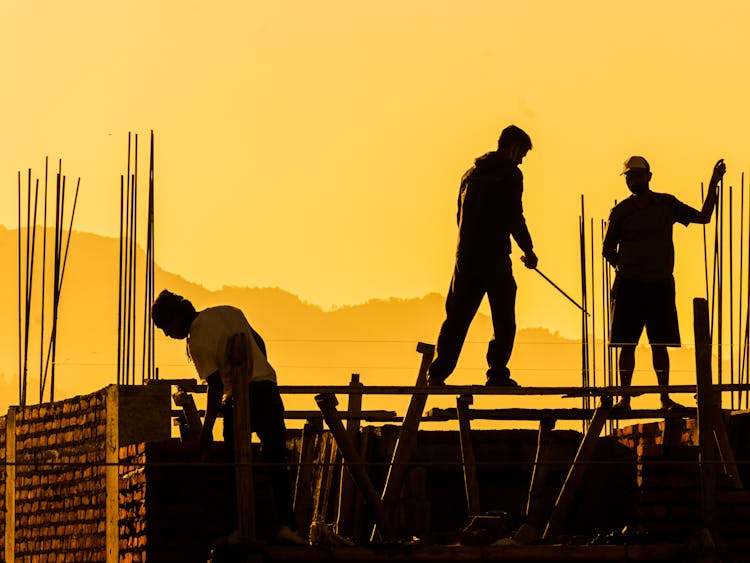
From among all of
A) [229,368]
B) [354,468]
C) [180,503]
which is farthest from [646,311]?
[229,368]

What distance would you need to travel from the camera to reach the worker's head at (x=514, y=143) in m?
17.4

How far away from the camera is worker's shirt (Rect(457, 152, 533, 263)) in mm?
17500

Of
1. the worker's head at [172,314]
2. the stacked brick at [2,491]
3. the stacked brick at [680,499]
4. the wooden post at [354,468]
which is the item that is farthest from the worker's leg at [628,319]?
the stacked brick at [2,491]

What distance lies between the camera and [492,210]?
1748 cm

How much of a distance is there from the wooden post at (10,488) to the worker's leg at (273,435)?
6.04 metres

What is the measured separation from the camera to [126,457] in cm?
1680

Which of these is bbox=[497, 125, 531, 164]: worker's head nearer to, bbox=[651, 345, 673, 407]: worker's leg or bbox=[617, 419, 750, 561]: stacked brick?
bbox=[651, 345, 673, 407]: worker's leg

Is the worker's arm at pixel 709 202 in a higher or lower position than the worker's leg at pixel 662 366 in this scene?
higher

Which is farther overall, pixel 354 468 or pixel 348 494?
pixel 348 494

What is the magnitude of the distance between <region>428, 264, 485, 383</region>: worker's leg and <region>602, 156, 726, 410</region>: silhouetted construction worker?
1064 mm

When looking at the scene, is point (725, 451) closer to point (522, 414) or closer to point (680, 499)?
point (680, 499)

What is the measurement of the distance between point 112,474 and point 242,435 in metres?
3.38

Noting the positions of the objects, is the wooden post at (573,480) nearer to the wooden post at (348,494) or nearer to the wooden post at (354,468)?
the wooden post at (354,468)

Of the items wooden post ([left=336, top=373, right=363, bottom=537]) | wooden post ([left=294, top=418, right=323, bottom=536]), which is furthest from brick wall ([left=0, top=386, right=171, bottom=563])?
wooden post ([left=336, top=373, right=363, bottom=537])
